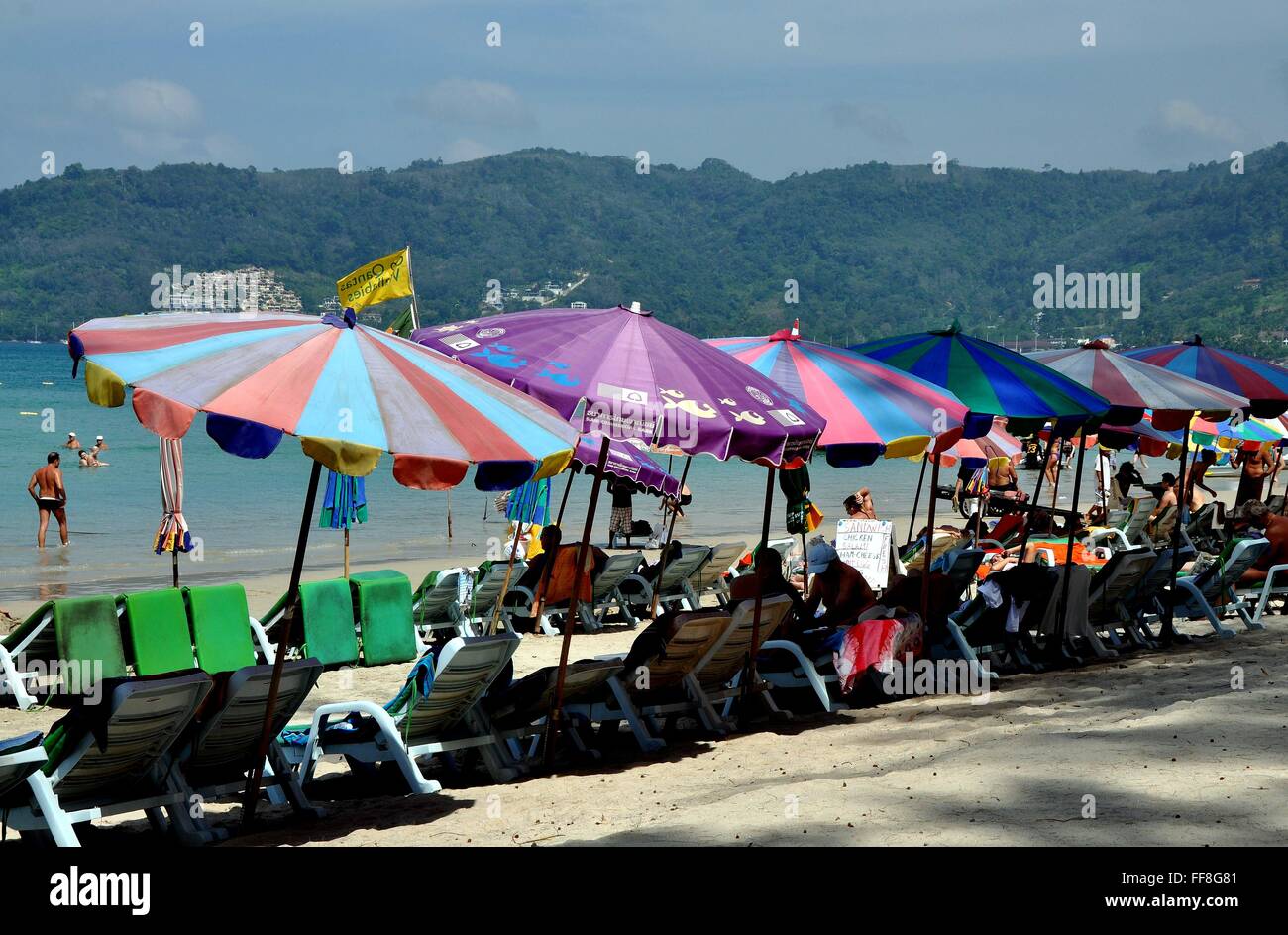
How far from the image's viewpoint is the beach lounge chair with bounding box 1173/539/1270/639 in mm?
10883

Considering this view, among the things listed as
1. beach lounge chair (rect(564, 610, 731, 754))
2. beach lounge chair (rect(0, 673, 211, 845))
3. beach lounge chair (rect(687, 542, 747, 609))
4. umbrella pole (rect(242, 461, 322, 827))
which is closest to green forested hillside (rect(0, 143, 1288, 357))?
beach lounge chair (rect(687, 542, 747, 609))

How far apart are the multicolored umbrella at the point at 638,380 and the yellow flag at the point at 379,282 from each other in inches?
190

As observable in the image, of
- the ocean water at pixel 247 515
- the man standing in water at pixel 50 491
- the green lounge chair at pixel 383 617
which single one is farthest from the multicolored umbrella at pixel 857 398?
the man standing in water at pixel 50 491

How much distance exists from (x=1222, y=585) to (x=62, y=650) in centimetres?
853

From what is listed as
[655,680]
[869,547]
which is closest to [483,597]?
[869,547]

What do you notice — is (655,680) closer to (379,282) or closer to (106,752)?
(106,752)

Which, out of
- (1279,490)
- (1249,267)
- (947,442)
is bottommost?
(1279,490)

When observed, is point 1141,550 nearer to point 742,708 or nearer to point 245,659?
point 742,708

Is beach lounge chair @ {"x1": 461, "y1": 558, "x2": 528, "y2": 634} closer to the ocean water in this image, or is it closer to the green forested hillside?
the ocean water

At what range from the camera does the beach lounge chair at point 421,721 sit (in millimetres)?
6074

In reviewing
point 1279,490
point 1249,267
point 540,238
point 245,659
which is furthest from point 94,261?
point 245,659

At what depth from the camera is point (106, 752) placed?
5078 mm

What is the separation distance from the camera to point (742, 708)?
7910 millimetres

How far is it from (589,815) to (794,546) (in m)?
10.1
